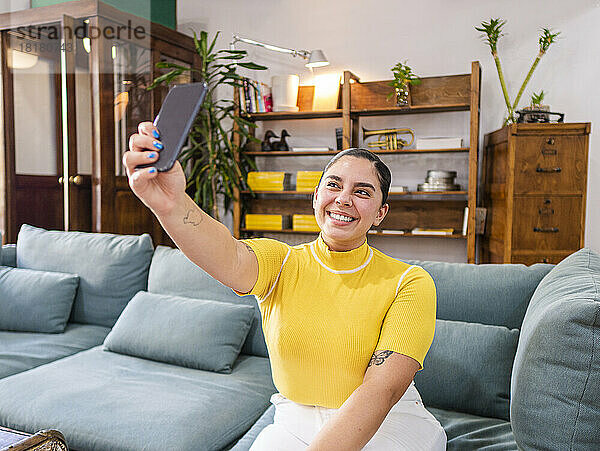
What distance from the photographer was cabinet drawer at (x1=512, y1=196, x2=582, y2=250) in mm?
3330

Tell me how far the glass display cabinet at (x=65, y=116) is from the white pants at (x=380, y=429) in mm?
2842

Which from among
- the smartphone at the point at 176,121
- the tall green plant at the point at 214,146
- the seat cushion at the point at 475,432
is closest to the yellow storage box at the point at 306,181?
the tall green plant at the point at 214,146

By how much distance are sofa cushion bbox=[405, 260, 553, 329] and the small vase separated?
2212mm

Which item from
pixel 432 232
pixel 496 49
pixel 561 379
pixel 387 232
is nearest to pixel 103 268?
pixel 561 379

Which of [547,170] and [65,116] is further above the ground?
[65,116]

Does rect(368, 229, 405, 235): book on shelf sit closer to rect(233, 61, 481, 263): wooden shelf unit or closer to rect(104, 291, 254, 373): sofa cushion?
rect(233, 61, 481, 263): wooden shelf unit

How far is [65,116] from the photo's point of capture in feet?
12.3

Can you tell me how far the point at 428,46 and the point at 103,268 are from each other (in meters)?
2.91

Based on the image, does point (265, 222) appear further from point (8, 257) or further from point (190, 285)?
point (190, 285)

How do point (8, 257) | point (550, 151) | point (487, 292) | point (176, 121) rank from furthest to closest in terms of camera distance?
point (550, 151), point (8, 257), point (487, 292), point (176, 121)

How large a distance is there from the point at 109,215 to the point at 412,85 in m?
2.37

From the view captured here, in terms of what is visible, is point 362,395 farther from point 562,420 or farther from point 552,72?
point 552,72

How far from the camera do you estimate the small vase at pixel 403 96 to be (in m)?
3.87

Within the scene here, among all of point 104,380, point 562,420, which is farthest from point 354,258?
point 104,380
